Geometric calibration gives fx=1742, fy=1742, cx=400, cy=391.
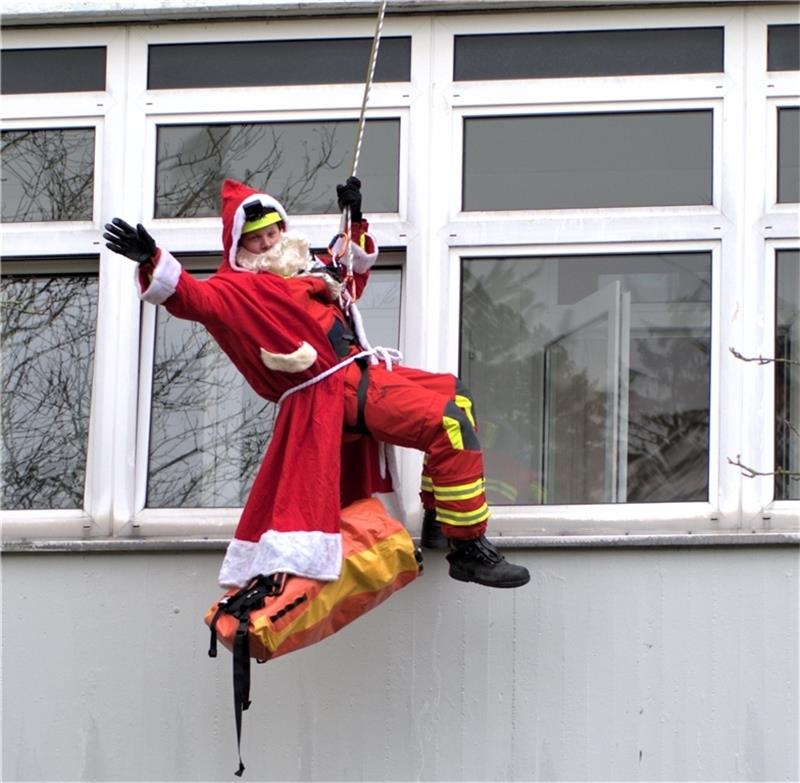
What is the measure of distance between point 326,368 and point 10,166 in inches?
65.9

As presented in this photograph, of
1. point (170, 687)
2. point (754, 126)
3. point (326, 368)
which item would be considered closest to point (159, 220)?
point (326, 368)

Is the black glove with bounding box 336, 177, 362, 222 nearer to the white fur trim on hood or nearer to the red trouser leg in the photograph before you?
the white fur trim on hood

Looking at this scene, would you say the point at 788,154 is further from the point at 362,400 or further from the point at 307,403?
the point at 307,403

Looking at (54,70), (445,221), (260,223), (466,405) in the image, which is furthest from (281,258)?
(54,70)

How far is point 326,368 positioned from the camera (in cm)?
486

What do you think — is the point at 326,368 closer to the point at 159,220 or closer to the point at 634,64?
the point at 159,220

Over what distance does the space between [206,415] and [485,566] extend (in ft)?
4.29

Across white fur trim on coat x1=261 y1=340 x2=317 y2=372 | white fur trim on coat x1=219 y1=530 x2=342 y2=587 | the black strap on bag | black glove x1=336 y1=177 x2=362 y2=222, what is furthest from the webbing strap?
black glove x1=336 y1=177 x2=362 y2=222

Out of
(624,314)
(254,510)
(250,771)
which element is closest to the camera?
(254,510)

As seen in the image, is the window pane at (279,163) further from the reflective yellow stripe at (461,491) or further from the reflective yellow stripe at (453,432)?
the reflective yellow stripe at (461,491)

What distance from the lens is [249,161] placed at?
576 centimetres

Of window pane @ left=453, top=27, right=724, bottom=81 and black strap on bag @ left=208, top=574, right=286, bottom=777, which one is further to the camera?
window pane @ left=453, top=27, right=724, bottom=81

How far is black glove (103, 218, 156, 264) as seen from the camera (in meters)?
4.45

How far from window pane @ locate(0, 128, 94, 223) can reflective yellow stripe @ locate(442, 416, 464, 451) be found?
1.70 metres
